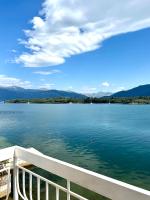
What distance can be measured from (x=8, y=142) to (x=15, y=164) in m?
32.4

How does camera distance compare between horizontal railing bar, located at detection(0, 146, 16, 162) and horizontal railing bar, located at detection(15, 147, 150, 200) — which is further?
horizontal railing bar, located at detection(0, 146, 16, 162)

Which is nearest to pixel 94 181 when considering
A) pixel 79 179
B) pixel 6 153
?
pixel 79 179

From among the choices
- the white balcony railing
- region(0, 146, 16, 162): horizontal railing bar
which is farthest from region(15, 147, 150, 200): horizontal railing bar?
region(0, 146, 16, 162): horizontal railing bar

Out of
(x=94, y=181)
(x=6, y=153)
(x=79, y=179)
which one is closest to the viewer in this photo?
(x=94, y=181)

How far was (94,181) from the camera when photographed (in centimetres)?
174

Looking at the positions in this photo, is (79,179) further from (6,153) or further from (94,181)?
(6,153)

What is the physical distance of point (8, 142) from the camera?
3384cm

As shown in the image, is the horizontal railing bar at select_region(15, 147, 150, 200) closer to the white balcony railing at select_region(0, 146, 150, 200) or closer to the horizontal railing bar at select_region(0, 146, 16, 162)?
the white balcony railing at select_region(0, 146, 150, 200)

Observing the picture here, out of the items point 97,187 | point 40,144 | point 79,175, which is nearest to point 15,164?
point 79,175

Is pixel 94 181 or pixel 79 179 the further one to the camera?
pixel 79 179

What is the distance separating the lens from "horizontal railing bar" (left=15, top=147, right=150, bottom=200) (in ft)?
4.87

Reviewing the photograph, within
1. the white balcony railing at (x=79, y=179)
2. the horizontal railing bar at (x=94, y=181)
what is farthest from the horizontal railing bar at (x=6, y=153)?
the horizontal railing bar at (x=94, y=181)

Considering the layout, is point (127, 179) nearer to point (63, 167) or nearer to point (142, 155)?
point (142, 155)

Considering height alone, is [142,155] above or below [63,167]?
below
